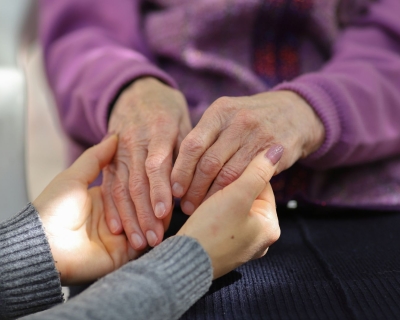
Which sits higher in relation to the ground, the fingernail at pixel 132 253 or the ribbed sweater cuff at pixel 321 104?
the ribbed sweater cuff at pixel 321 104

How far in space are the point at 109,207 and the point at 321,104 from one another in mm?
376

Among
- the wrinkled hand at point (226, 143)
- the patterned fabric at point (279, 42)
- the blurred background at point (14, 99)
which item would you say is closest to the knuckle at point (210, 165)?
the wrinkled hand at point (226, 143)

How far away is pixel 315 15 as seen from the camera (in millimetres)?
928

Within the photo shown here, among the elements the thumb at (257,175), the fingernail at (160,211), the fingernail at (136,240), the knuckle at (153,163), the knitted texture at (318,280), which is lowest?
the knitted texture at (318,280)

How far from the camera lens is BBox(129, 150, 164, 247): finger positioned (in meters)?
0.64

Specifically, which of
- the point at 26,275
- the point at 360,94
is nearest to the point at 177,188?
the point at 26,275

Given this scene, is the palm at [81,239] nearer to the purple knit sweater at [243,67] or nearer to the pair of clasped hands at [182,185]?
the pair of clasped hands at [182,185]

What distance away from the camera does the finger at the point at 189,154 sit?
24.8 inches

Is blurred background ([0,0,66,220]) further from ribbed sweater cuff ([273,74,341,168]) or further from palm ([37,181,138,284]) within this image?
ribbed sweater cuff ([273,74,341,168])

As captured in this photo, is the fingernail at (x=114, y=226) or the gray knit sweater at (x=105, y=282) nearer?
the gray knit sweater at (x=105, y=282)

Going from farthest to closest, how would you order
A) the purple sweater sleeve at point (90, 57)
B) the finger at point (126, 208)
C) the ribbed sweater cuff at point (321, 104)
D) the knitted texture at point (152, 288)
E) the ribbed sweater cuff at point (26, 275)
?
the purple sweater sleeve at point (90, 57) < the ribbed sweater cuff at point (321, 104) < the finger at point (126, 208) < the ribbed sweater cuff at point (26, 275) < the knitted texture at point (152, 288)

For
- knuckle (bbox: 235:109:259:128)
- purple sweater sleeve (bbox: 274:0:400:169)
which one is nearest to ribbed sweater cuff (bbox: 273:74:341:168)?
purple sweater sleeve (bbox: 274:0:400:169)

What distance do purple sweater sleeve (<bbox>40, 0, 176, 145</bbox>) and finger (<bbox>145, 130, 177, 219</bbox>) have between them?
19 cm

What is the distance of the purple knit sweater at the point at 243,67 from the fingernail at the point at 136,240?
0.88 ft
